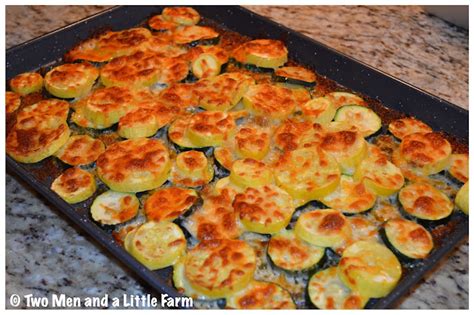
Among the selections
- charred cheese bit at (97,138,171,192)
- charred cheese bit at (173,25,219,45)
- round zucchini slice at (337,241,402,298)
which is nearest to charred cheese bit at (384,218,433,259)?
round zucchini slice at (337,241,402,298)

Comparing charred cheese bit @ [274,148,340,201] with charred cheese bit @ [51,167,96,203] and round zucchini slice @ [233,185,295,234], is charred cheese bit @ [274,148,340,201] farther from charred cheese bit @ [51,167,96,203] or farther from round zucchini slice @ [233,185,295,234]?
charred cheese bit @ [51,167,96,203]

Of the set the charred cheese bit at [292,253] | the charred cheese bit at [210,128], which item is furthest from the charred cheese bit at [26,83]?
the charred cheese bit at [292,253]

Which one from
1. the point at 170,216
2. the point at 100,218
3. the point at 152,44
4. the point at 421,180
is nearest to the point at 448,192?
the point at 421,180

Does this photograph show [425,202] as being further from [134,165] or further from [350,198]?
[134,165]

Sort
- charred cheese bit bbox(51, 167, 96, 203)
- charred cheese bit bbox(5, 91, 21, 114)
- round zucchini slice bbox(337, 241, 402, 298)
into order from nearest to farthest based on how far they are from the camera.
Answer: round zucchini slice bbox(337, 241, 402, 298) < charred cheese bit bbox(51, 167, 96, 203) < charred cheese bit bbox(5, 91, 21, 114)

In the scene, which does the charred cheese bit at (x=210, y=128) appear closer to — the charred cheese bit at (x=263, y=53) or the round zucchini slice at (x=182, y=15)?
the charred cheese bit at (x=263, y=53)

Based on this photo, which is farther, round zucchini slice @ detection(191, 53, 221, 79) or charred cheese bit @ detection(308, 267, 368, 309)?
round zucchini slice @ detection(191, 53, 221, 79)
